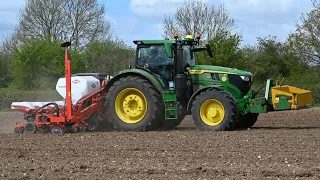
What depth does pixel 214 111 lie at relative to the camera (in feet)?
43.4

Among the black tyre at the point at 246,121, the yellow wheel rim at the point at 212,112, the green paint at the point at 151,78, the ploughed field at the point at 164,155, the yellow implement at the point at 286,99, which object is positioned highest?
the green paint at the point at 151,78

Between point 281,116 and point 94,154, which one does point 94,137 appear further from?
point 281,116

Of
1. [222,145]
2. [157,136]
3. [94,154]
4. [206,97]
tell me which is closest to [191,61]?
[206,97]

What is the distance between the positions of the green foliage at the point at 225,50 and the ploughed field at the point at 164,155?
1796 cm

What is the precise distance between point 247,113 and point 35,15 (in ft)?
96.6

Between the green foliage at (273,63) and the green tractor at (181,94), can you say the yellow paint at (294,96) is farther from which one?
the green foliage at (273,63)

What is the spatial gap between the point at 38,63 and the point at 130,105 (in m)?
20.9

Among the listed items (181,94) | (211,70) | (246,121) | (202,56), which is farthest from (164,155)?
(202,56)

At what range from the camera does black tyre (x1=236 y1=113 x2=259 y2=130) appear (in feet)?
47.0

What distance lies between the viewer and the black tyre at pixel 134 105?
1358cm

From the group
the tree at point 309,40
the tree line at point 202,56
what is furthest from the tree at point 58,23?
the tree at point 309,40

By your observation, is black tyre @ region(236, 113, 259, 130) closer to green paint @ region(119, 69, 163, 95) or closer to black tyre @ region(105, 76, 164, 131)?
black tyre @ region(105, 76, 164, 131)

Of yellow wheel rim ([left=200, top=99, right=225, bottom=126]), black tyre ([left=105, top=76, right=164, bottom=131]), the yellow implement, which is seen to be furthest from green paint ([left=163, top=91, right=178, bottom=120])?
the yellow implement

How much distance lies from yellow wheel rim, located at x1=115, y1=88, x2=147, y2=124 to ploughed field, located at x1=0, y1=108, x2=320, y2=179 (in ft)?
3.13
